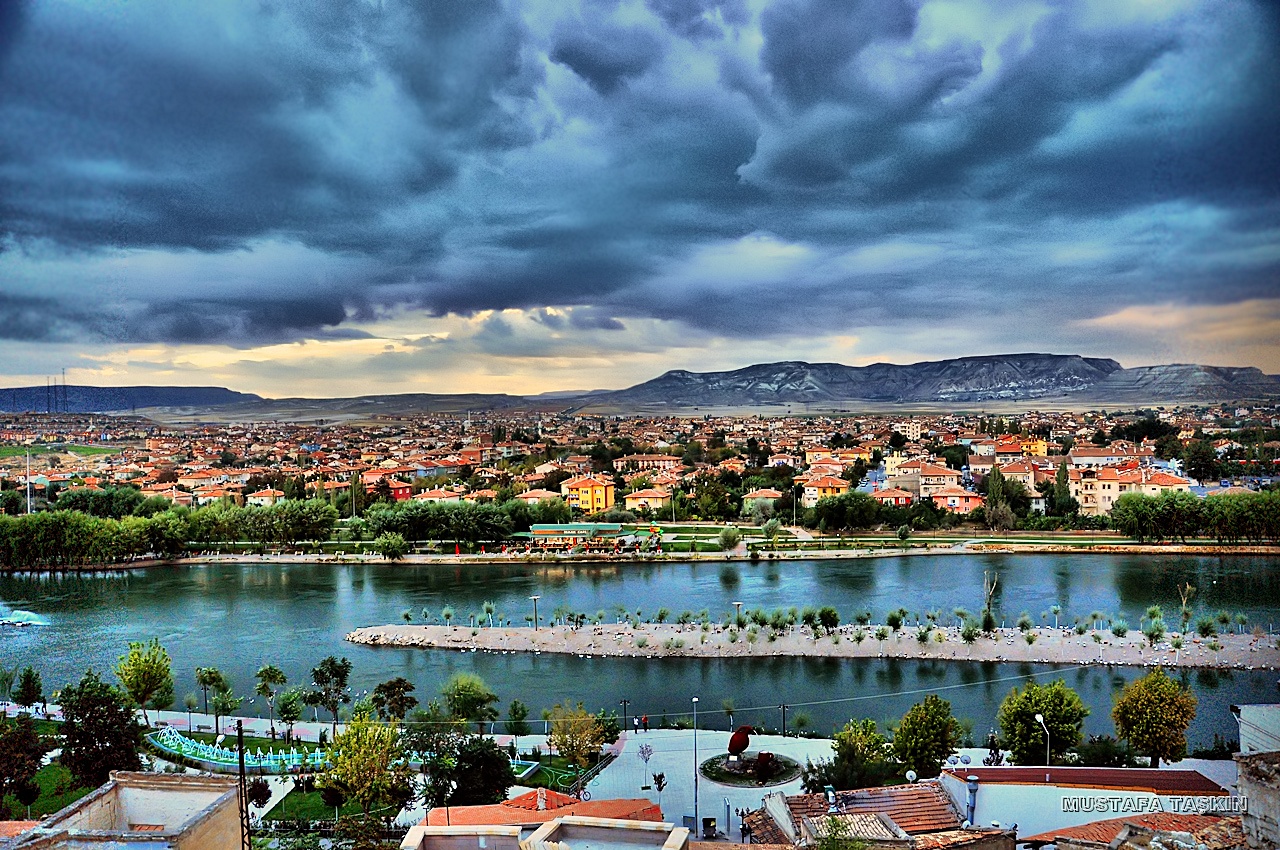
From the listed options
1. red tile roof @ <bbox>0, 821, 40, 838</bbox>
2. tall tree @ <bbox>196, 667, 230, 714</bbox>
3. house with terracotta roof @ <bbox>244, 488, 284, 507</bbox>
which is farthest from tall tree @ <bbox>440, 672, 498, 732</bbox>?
house with terracotta roof @ <bbox>244, 488, 284, 507</bbox>

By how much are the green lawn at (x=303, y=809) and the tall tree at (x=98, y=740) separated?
2.11 ft

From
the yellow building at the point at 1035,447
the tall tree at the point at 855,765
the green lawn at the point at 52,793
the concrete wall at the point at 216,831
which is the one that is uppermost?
the yellow building at the point at 1035,447

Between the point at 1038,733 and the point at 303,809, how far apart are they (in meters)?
3.09

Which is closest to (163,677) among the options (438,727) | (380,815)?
(438,727)

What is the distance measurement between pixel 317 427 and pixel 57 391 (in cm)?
1441

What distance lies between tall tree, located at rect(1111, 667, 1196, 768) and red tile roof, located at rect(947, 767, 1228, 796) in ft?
2.64

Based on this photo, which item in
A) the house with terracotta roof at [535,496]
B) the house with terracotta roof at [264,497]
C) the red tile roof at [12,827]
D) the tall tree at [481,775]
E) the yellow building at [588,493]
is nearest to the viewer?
the red tile roof at [12,827]

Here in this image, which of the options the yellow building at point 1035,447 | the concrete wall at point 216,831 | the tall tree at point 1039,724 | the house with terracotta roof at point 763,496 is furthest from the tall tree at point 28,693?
the yellow building at point 1035,447

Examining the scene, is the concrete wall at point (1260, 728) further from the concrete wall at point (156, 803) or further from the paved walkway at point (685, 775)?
the concrete wall at point (156, 803)

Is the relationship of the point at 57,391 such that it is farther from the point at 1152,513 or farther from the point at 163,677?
the point at 1152,513

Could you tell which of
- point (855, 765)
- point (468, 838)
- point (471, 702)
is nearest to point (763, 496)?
point (471, 702)

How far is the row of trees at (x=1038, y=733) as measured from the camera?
3992 millimetres

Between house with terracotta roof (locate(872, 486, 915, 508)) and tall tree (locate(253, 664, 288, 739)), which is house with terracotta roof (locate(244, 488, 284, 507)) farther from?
tall tree (locate(253, 664, 288, 739))

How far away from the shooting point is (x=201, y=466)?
67.1 feet
